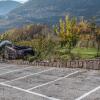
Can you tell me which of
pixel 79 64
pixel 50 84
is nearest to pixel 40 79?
pixel 50 84

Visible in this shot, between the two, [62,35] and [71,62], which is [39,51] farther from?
[62,35]

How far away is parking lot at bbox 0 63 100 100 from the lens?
13.1 metres

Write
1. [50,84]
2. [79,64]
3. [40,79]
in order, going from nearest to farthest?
[50,84] < [40,79] < [79,64]

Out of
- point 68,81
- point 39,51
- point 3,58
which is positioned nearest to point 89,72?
point 68,81

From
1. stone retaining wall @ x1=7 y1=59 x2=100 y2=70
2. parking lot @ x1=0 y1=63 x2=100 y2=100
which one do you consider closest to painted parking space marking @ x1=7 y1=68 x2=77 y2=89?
parking lot @ x1=0 y1=63 x2=100 y2=100

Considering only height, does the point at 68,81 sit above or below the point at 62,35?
below

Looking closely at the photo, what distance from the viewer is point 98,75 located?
1633 centimetres

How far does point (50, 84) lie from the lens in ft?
50.4

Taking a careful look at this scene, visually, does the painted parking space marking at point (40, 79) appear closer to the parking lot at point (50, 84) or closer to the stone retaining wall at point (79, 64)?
the parking lot at point (50, 84)

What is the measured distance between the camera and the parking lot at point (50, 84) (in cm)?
1312

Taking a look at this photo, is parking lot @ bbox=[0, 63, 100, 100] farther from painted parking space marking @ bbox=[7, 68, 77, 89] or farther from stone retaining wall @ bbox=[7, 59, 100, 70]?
stone retaining wall @ bbox=[7, 59, 100, 70]

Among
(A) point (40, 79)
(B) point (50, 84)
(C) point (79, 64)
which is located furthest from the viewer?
(C) point (79, 64)

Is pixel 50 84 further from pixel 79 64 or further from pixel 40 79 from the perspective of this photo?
pixel 79 64

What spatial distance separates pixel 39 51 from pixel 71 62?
7.49 metres
